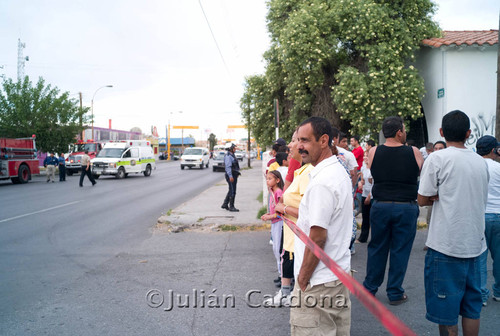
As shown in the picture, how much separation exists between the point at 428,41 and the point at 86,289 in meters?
12.5

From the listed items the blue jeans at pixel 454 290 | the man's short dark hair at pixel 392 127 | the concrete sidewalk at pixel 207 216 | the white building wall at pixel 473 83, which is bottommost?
the concrete sidewalk at pixel 207 216

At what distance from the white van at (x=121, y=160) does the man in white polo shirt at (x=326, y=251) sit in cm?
2255

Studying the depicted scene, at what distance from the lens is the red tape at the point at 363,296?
151 cm

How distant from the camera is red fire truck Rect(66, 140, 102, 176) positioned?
2920cm

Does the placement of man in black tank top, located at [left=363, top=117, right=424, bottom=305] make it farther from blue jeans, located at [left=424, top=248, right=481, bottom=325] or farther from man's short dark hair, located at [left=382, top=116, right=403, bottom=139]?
blue jeans, located at [left=424, top=248, right=481, bottom=325]

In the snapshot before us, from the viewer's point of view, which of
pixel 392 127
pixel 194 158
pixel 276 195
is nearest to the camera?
pixel 392 127

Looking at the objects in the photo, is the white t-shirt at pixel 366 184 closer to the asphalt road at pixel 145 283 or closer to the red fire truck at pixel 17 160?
the asphalt road at pixel 145 283

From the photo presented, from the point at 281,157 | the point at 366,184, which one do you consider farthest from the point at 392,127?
the point at 366,184

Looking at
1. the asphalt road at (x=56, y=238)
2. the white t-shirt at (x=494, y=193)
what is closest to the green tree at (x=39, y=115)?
the asphalt road at (x=56, y=238)

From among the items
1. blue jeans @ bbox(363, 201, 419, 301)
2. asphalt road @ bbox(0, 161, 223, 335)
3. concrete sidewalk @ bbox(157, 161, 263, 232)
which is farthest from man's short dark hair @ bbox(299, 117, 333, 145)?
concrete sidewalk @ bbox(157, 161, 263, 232)

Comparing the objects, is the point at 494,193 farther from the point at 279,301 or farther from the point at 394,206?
the point at 279,301

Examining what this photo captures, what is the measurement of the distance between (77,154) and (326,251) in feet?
102

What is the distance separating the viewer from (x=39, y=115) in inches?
1162

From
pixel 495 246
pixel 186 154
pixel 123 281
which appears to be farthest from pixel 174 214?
pixel 186 154
